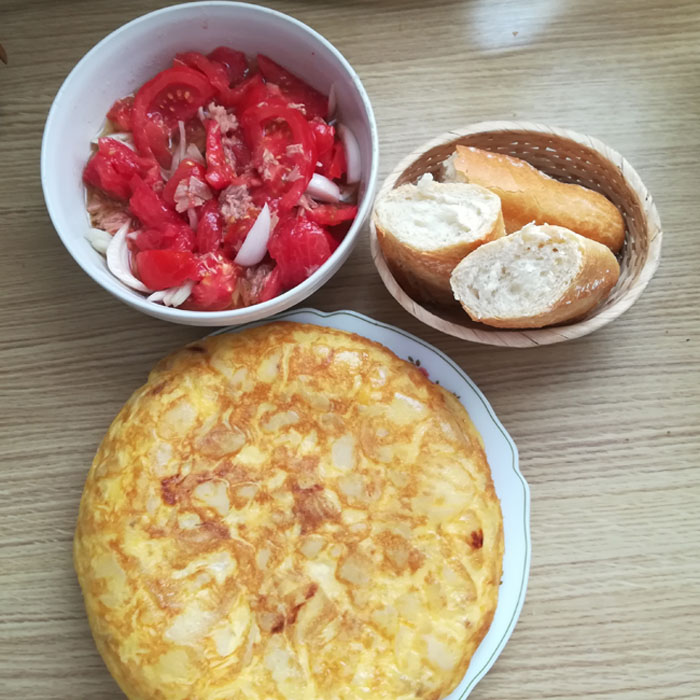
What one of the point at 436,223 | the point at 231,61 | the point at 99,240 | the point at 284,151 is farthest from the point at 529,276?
the point at 99,240

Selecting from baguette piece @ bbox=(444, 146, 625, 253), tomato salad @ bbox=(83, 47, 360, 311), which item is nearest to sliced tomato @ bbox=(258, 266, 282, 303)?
tomato salad @ bbox=(83, 47, 360, 311)

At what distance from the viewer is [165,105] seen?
7.06 ft

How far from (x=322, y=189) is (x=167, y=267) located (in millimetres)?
507

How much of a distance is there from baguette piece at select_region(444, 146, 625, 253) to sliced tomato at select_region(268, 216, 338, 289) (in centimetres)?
45

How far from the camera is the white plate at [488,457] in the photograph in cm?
212

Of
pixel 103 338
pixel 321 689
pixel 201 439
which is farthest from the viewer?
pixel 103 338

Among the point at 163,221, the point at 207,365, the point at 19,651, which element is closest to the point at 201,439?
the point at 207,365

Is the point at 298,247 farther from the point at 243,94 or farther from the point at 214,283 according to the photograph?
the point at 243,94

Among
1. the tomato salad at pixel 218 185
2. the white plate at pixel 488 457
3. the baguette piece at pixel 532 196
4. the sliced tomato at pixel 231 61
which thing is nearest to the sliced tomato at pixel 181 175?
the tomato salad at pixel 218 185

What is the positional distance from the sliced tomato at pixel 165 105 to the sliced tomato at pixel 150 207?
14 centimetres

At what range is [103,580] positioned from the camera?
6.55 feet

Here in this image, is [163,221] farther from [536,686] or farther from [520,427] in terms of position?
[536,686]

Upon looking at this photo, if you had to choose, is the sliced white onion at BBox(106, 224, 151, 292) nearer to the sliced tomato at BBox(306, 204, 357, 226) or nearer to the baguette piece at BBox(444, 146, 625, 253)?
the sliced tomato at BBox(306, 204, 357, 226)

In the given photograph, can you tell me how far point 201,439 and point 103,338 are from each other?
58cm
